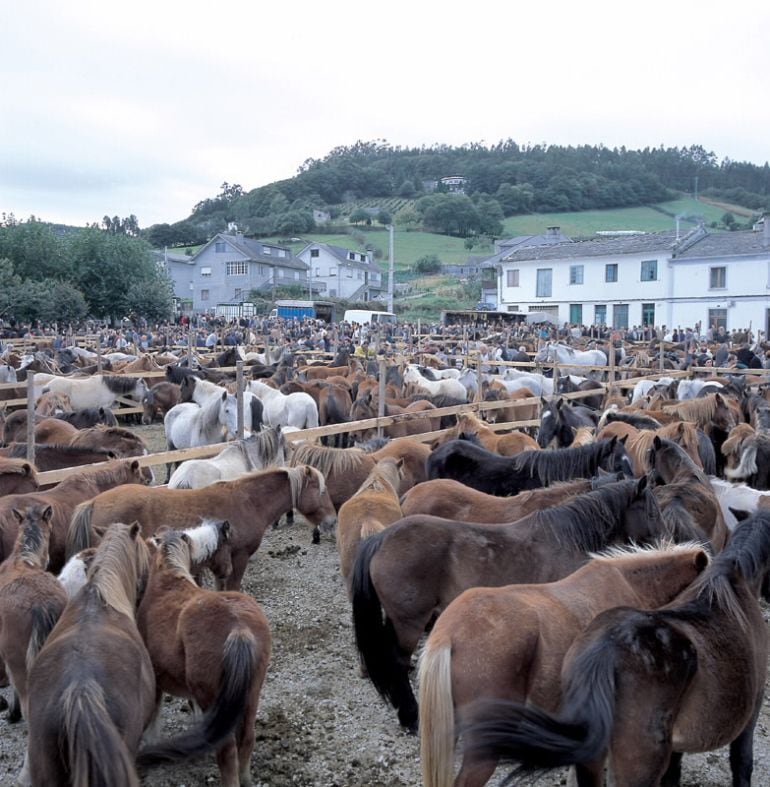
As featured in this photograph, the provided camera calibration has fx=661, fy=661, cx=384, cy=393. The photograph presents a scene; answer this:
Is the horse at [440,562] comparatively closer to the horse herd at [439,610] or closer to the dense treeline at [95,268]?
the horse herd at [439,610]

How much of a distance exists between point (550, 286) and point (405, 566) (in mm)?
43650

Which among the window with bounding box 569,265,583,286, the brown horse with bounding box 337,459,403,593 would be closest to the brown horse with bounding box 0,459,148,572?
the brown horse with bounding box 337,459,403,593

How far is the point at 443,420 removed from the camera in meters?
12.4

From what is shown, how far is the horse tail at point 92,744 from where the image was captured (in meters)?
2.61

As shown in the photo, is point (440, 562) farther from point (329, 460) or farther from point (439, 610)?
point (329, 460)

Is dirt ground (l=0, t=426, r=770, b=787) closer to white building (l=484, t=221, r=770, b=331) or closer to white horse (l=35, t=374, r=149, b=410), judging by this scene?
white horse (l=35, t=374, r=149, b=410)

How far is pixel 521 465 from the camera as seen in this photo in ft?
22.2

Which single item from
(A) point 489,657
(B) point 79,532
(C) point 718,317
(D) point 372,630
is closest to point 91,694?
(A) point 489,657

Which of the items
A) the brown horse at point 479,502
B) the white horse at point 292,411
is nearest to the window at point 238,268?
the white horse at point 292,411

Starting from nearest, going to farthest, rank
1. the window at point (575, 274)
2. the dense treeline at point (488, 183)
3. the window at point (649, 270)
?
1. the window at point (649, 270)
2. the window at point (575, 274)
3. the dense treeline at point (488, 183)

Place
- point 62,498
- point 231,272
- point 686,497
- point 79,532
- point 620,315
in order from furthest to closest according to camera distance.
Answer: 1. point 231,272
2. point 620,315
3. point 62,498
4. point 686,497
5. point 79,532

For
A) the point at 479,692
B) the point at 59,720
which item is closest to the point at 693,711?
the point at 479,692

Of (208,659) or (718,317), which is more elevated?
(718,317)

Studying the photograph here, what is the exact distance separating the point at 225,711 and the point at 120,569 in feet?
3.77
